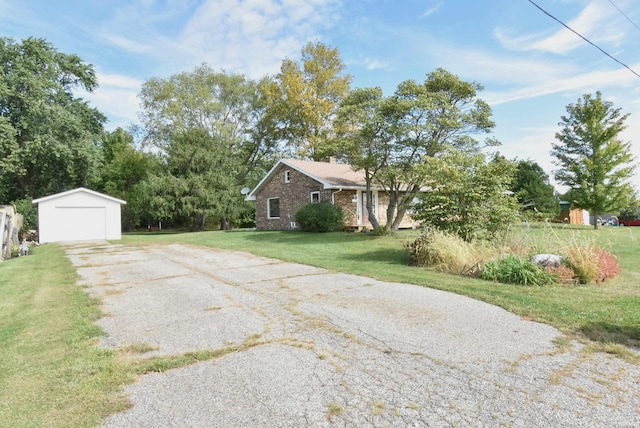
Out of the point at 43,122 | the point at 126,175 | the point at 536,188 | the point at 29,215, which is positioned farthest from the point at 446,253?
the point at 126,175

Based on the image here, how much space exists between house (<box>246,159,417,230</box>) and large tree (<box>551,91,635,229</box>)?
1038cm

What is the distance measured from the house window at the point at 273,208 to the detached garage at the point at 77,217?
8.93 m

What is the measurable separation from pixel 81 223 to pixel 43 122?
405 inches

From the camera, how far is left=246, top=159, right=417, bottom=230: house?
20.7 metres

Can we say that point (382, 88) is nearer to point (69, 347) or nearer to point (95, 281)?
point (95, 281)

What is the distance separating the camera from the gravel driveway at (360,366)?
2611 millimetres

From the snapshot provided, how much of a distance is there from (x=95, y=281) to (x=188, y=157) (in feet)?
69.2

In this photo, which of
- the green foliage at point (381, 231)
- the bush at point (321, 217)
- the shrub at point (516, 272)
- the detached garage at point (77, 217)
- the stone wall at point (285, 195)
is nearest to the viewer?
the shrub at point (516, 272)

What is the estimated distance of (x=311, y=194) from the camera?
2155 cm

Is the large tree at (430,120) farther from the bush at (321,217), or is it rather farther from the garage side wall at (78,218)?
the garage side wall at (78,218)

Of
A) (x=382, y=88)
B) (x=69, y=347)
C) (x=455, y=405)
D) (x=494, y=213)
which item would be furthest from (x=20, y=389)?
(x=382, y=88)

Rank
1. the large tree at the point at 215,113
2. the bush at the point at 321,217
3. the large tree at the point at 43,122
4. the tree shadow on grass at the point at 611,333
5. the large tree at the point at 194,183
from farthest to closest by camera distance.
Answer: the large tree at the point at 215,113 < the large tree at the point at 194,183 < the large tree at the point at 43,122 < the bush at the point at 321,217 < the tree shadow on grass at the point at 611,333

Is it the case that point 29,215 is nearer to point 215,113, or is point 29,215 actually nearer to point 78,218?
point 78,218

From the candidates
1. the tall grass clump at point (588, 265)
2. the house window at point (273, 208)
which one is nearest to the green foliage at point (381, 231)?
the house window at point (273, 208)
